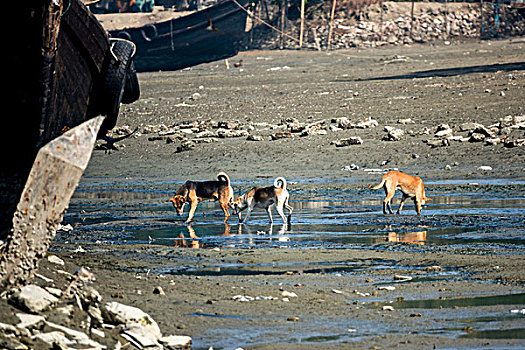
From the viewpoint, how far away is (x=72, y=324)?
19.3ft

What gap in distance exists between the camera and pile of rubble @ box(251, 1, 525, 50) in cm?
3881

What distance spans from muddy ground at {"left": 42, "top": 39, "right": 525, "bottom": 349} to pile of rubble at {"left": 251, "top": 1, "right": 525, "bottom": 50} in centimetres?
185

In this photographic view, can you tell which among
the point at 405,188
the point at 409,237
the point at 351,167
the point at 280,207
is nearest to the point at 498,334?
the point at 409,237

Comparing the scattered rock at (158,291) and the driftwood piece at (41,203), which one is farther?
the scattered rock at (158,291)

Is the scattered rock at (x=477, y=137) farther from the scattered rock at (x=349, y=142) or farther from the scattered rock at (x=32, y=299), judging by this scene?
the scattered rock at (x=32, y=299)

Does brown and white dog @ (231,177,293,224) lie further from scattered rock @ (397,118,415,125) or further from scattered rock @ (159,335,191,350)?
scattered rock @ (397,118,415,125)

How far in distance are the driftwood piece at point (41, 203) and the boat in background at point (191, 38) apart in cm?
2903

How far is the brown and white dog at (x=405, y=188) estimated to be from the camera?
13.0 meters

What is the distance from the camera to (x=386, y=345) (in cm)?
604

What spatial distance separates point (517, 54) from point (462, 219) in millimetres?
20931

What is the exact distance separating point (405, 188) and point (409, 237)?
252 centimetres

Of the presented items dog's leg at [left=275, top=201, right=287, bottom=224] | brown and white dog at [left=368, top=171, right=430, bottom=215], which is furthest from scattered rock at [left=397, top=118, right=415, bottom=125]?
dog's leg at [left=275, top=201, right=287, bottom=224]

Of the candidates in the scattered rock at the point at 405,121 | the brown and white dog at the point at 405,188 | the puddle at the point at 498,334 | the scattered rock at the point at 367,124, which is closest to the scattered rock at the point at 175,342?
the puddle at the point at 498,334

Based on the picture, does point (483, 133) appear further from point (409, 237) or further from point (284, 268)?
point (284, 268)
